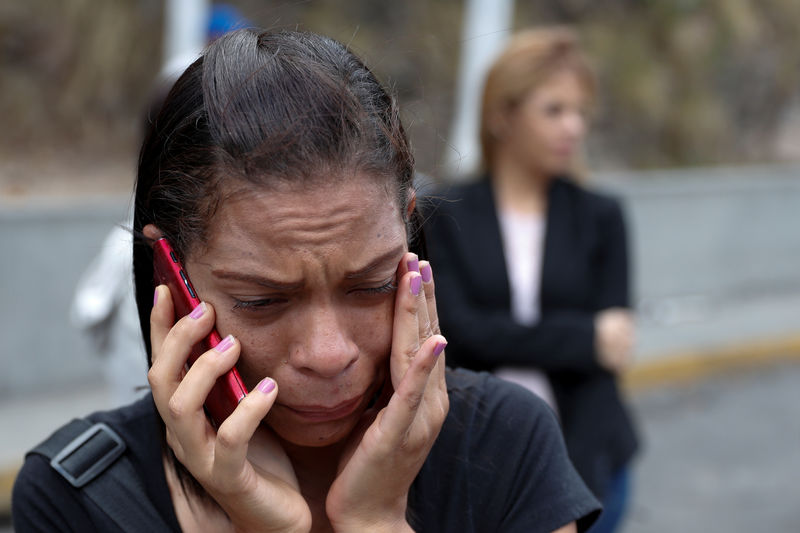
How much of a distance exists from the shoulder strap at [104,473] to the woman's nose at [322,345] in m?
0.37

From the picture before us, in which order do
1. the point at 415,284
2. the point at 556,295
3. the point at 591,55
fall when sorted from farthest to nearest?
the point at 591,55 < the point at 556,295 < the point at 415,284

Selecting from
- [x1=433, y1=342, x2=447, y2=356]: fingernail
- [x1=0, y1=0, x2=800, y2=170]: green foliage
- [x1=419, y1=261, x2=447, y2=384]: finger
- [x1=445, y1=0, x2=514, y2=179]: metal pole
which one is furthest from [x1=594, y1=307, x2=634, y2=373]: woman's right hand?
[x1=0, y1=0, x2=800, y2=170]: green foliage

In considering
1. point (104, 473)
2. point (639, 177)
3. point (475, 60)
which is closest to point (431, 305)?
point (104, 473)

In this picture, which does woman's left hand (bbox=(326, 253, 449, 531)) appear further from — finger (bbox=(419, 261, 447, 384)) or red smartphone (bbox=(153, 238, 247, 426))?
red smartphone (bbox=(153, 238, 247, 426))

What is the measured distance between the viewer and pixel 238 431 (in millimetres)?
1396

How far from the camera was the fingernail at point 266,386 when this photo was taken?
4.69ft

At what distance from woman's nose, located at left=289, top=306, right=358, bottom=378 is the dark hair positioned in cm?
21

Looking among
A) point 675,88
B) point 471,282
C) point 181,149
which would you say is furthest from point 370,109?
point 675,88

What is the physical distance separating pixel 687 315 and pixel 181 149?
24.8ft

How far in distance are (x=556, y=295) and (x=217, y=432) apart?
1.81 metres

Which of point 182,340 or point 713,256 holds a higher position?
point 182,340

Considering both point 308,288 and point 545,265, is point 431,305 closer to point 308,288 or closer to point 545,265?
point 308,288

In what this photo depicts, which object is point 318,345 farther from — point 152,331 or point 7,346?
point 7,346

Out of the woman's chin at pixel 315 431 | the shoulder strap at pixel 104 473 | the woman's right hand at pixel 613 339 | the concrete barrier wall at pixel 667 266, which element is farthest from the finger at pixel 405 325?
the concrete barrier wall at pixel 667 266
